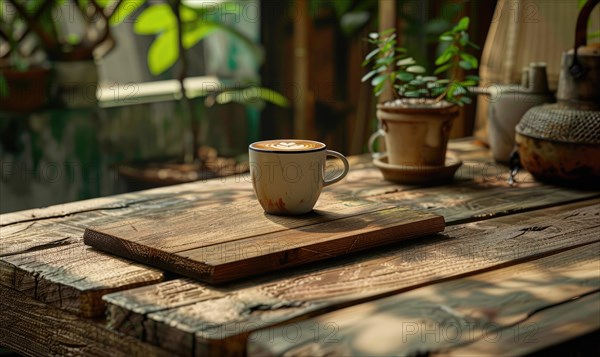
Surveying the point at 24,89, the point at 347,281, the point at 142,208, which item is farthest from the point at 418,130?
the point at 24,89

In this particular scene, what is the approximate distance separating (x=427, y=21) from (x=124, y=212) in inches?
76.0

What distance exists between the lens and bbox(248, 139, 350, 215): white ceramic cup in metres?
1.41

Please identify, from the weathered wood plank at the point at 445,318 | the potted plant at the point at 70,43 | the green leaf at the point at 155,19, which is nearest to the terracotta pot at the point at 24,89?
the potted plant at the point at 70,43

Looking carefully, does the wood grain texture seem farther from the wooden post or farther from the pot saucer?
the wooden post

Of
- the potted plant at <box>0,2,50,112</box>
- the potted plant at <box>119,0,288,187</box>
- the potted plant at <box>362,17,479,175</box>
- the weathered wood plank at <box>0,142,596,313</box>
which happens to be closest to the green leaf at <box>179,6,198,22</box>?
the potted plant at <box>119,0,288,187</box>

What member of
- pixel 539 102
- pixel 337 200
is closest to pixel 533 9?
pixel 539 102

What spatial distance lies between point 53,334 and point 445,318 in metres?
0.55

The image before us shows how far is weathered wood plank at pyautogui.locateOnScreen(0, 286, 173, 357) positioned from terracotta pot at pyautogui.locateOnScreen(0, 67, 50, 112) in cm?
188

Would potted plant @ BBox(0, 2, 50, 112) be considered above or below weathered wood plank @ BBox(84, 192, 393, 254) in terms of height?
above

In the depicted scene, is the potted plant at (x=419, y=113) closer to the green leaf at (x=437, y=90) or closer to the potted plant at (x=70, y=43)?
the green leaf at (x=437, y=90)

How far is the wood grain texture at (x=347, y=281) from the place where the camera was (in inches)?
40.5

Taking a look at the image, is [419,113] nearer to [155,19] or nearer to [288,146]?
[288,146]

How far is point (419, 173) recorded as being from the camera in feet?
5.98

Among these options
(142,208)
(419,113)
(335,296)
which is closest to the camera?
(335,296)
